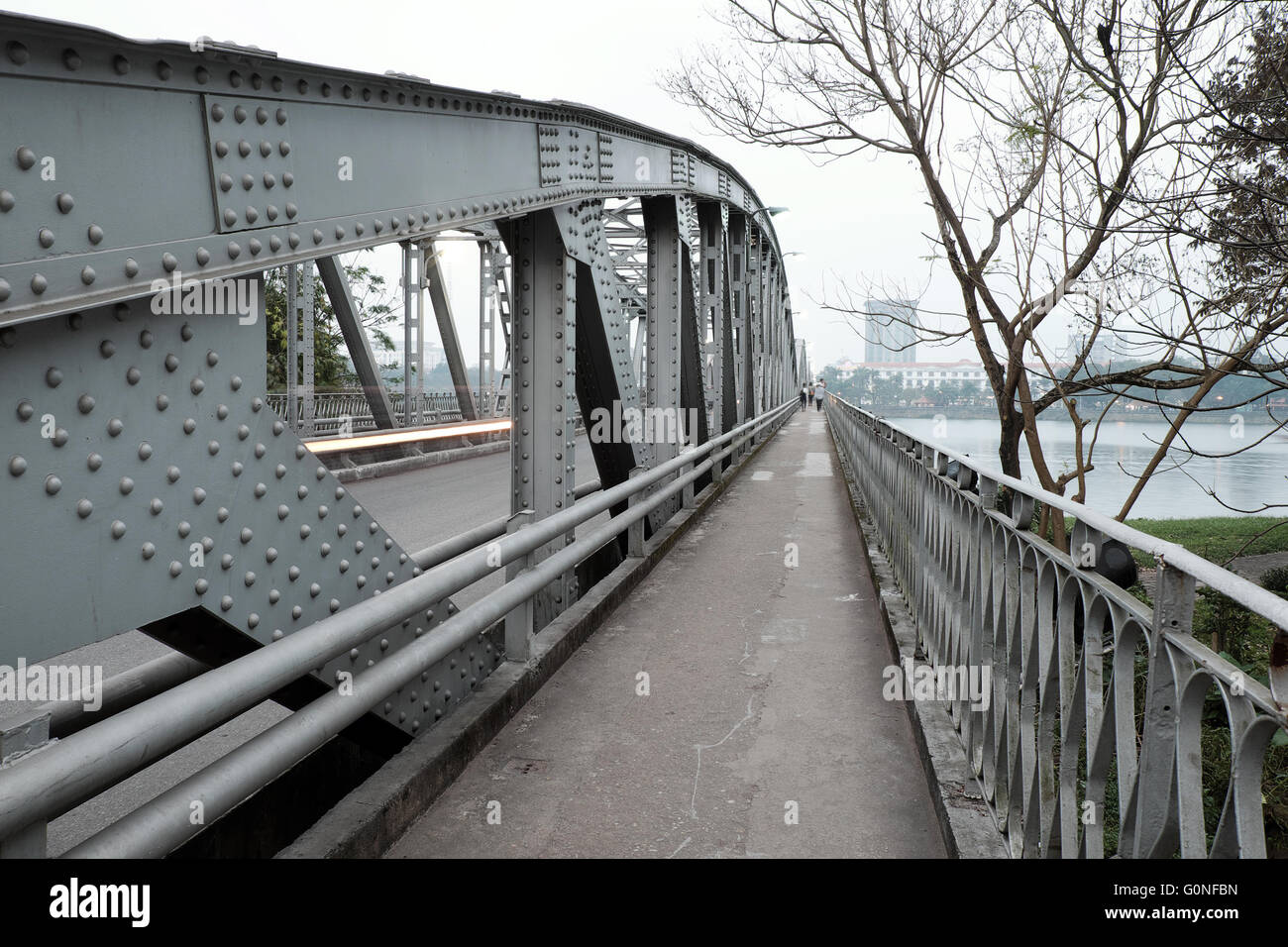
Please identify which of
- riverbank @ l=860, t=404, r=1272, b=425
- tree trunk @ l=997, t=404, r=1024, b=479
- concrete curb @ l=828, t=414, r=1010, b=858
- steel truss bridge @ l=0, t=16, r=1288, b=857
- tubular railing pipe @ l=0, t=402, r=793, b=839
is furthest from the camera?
tree trunk @ l=997, t=404, r=1024, b=479

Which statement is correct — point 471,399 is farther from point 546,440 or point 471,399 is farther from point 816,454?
point 546,440

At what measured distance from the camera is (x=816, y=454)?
23.5 meters

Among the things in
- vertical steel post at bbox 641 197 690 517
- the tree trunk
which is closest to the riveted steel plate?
vertical steel post at bbox 641 197 690 517

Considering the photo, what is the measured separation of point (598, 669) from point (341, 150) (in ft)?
10.7

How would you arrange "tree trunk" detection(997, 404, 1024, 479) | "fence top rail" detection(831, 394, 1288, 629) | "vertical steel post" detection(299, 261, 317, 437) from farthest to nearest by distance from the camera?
1. "vertical steel post" detection(299, 261, 317, 437)
2. "tree trunk" detection(997, 404, 1024, 479)
3. "fence top rail" detection(831, 394, 1288, 629)

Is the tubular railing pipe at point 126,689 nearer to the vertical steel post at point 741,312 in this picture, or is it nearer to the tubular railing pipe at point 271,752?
the tubular railing pipe at point 271,752

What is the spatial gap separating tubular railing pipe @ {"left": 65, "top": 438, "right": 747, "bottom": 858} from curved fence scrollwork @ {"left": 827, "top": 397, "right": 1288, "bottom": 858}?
2035 mm

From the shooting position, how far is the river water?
6770mm

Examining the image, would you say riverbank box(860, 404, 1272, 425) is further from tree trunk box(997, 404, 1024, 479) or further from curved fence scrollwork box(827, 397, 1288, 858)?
curved fence scrollwork box(827, 397, 1288, 858)

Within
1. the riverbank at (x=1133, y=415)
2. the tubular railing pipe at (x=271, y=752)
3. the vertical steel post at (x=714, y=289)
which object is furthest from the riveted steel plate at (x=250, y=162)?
the vertical steel post at (x=714, y=289)

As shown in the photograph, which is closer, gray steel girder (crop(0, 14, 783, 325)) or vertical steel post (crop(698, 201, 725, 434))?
gray steel girder (crop(0, 14, 783, 325))

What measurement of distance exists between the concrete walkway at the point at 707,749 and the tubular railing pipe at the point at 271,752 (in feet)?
1.92

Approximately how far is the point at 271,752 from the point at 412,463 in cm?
1816

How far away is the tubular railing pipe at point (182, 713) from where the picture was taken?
1.72 metres
